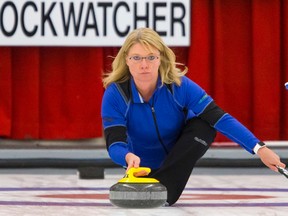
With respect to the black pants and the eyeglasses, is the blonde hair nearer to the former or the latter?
the eyeglasses

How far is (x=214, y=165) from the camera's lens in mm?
4590

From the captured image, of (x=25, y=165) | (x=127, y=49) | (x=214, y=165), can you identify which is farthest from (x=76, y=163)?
(x=127, y=49)

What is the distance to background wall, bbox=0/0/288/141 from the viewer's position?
4.86 metres

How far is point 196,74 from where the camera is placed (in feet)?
16.0

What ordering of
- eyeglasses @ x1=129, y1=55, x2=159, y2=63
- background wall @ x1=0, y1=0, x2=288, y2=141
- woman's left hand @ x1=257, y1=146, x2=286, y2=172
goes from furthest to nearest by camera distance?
background wall @ x1=0, y1=0, x2=288, y2=141
eyeglasses @ x1=129, y1=55, x2=159, y2=63
woman's left hand @ x1=257, y1=146, x2=286, y2=172

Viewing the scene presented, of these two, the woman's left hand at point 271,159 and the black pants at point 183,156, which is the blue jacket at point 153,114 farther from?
the woman's left hand at point 271,159

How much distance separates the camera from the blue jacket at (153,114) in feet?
9.19

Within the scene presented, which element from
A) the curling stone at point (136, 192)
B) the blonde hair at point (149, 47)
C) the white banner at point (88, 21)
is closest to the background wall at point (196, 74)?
the white banner at point (88, 21)

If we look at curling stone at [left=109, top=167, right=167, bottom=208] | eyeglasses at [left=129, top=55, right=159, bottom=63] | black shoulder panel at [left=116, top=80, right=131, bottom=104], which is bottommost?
curling stone at [left=109, top=167, right=167, bottom=208]

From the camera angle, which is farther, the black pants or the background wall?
the background wall

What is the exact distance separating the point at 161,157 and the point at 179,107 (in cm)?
21

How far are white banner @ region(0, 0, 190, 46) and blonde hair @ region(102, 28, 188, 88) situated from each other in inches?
70.4

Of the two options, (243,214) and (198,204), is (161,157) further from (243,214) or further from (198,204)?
(243,214)

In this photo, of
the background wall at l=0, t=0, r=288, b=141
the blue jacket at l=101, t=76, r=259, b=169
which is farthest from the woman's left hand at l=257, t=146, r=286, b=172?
the background wall at l=0, t=0, r=288, b=141
